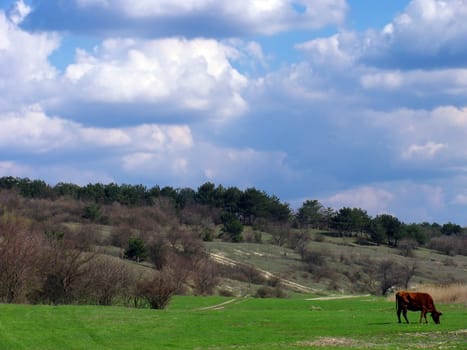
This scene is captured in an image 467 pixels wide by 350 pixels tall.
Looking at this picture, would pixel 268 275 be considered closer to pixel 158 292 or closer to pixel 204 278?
pixel 204 278

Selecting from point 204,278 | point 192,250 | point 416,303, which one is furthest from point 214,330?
point 192,250

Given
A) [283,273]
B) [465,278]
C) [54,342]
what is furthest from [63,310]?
[465,278]

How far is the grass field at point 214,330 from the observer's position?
32.8 metres

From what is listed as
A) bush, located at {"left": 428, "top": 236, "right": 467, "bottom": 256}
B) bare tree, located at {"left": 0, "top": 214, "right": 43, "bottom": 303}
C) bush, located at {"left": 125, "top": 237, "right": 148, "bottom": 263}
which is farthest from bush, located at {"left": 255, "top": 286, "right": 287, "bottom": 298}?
bush, located at {"left": 428, "top": 236, "right": 467, "bottom": 256}

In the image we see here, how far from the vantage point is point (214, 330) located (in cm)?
3966

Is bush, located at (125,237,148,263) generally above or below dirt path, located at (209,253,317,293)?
above

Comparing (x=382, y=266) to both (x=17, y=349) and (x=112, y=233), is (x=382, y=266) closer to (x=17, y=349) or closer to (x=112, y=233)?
(x=112, y=233)

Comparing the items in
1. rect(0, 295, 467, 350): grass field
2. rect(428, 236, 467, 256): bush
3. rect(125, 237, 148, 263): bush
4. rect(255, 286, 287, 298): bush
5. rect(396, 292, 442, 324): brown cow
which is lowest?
rect(255, 286, 287, 298): bush

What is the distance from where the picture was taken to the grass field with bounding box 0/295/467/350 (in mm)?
32844

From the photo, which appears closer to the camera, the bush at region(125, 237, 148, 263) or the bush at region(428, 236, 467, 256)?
the bush at region(125, 237, 148, 263)

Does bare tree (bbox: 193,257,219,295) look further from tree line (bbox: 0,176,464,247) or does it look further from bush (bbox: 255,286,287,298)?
tree line (bbox: 0,176,464,247)

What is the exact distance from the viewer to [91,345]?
1334 inches

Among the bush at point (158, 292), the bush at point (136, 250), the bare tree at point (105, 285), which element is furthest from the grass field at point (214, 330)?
the bush at point (136, 250)

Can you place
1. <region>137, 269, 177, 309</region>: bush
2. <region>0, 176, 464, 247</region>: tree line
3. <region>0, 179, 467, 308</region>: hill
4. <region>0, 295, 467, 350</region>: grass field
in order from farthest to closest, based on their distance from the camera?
<region>0, 176, 464, 247</region>: tree line → <region>0, 179, 467, 308</region>: hill → <region>137, 269, 177, 309</region>: bush → <region>0, 295, 467, 350</region>: grass field
